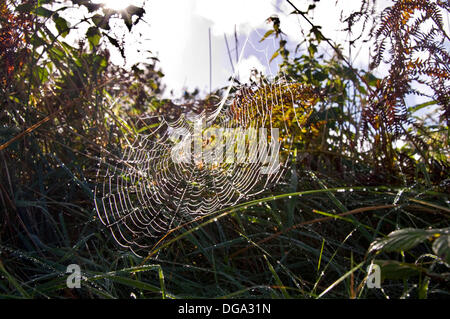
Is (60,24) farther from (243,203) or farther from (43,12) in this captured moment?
(243,203)

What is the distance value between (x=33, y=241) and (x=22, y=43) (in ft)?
3.95

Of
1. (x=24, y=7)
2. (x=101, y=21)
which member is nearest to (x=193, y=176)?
(x=101, y=21)

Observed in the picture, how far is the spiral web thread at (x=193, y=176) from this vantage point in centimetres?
206

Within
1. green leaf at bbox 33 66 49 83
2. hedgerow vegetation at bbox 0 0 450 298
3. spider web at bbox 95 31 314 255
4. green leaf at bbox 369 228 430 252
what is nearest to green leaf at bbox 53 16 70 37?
hedgerow vegetation at bbox 0 0 450 298

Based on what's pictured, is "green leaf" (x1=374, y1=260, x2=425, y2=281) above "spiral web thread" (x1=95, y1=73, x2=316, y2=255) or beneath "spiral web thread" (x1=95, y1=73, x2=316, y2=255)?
beneath

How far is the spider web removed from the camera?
206 centimetres

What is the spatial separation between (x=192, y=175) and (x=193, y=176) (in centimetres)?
4

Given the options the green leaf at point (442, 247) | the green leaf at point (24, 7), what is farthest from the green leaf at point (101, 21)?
the green leaf at point (442, 247)

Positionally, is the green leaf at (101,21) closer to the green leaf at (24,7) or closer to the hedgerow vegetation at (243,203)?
the hedgerow vegetation at (243,203)

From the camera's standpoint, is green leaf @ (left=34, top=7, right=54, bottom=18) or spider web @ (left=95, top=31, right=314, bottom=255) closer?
spider web @ (left=95, top=31, right=314, bottom=255)

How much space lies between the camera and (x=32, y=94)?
2600 mm

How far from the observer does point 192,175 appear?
2.78m

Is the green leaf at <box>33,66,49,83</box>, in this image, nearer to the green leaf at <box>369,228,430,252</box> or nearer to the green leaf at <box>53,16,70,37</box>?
the green leaf at <box>53,16,70,37</box>

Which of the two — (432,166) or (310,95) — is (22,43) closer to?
(310,95)
